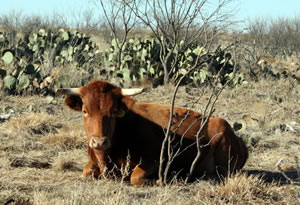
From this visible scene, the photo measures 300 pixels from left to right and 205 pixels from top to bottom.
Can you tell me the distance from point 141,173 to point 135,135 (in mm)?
514

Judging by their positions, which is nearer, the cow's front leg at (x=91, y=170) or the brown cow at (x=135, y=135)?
the brown cow at (x=135, y=135)

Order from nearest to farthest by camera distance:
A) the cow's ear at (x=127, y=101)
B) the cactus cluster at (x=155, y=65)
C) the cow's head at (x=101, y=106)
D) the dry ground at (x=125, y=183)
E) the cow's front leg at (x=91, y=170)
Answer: the dry ground at (x=125, y=183) < the cow's head at (x=101, y=106) < the cow's ear at (x=127, y=101) < the cow's front leg at (x=91, y=170) < the cactus cluster at (x=155, y=65)

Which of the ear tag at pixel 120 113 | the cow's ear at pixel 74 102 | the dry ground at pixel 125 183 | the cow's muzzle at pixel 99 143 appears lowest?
the dry ground at pixel 125 183

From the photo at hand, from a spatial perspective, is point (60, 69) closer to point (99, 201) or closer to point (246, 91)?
point (246, 91)

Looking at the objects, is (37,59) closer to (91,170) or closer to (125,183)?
(91,170)

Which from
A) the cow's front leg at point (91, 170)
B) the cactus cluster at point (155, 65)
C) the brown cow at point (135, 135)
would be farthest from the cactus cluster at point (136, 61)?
the cow's front leg at point (91, 170)

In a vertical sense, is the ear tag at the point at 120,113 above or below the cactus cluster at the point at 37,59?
below

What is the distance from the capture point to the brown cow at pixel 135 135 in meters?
5.64

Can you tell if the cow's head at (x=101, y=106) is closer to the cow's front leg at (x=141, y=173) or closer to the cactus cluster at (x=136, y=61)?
the cow's front leg at (x=141, y=173)

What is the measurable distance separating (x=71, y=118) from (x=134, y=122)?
453 cm

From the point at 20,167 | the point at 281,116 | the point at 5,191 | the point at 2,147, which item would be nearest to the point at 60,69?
the point at 281,116

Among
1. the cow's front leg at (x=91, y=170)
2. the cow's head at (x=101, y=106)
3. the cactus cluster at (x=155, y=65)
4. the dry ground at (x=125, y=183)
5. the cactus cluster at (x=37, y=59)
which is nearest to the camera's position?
the dry ground at (x=125, y=183)

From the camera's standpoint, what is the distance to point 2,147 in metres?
7.83

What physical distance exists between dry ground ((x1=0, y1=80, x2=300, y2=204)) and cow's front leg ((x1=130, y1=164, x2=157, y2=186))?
11 centimetres
